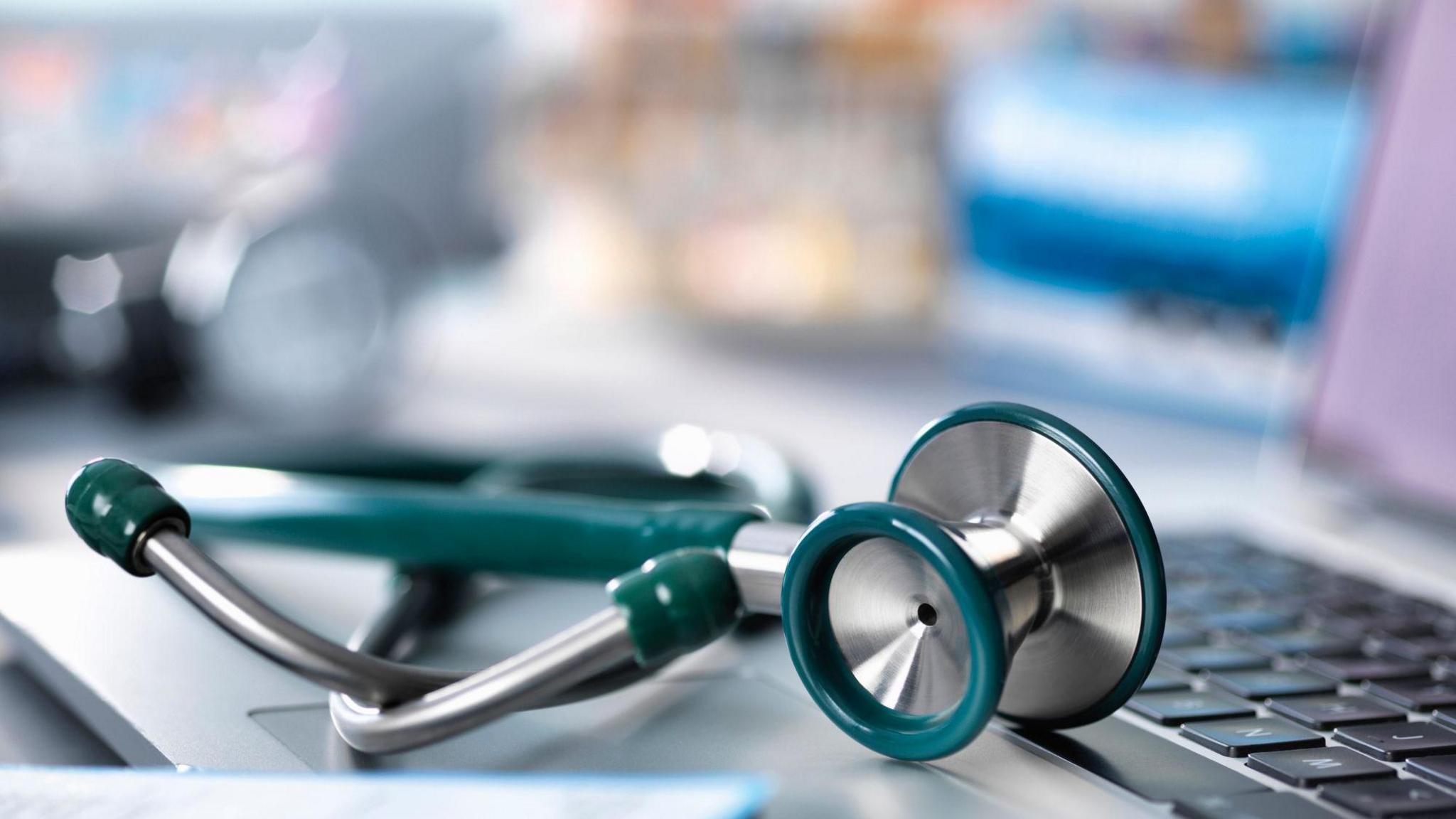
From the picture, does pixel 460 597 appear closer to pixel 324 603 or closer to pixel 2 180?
pixel 324 603

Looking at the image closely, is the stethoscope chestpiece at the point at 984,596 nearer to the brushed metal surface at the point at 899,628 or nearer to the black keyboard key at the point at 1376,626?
the brushed metal surface at the point at 899,628

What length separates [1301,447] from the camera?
1.81 ft

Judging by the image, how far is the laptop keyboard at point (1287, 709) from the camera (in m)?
0.28

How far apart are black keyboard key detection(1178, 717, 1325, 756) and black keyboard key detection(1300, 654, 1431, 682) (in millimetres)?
48

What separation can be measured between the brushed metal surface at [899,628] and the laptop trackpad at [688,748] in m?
0.02

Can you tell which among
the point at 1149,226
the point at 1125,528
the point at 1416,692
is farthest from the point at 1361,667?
the point at 1149,226

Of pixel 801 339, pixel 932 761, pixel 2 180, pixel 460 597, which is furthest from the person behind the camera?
pixel 801 339

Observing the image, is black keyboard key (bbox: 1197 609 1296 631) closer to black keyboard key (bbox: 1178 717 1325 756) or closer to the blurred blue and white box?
black keyboard key (bbox: 1178 717 1325 756)

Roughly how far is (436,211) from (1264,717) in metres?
1.25

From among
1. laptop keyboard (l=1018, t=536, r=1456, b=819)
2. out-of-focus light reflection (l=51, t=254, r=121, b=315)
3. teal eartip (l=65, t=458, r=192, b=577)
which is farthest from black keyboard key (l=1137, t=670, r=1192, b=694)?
out-of-focus light reflection (l=51, t=254, r=121, b=315)

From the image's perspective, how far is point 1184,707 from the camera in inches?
12.6

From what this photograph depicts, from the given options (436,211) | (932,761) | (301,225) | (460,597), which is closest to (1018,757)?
(932,761)

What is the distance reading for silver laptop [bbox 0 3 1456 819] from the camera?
281 mm

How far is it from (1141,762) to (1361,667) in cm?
10
